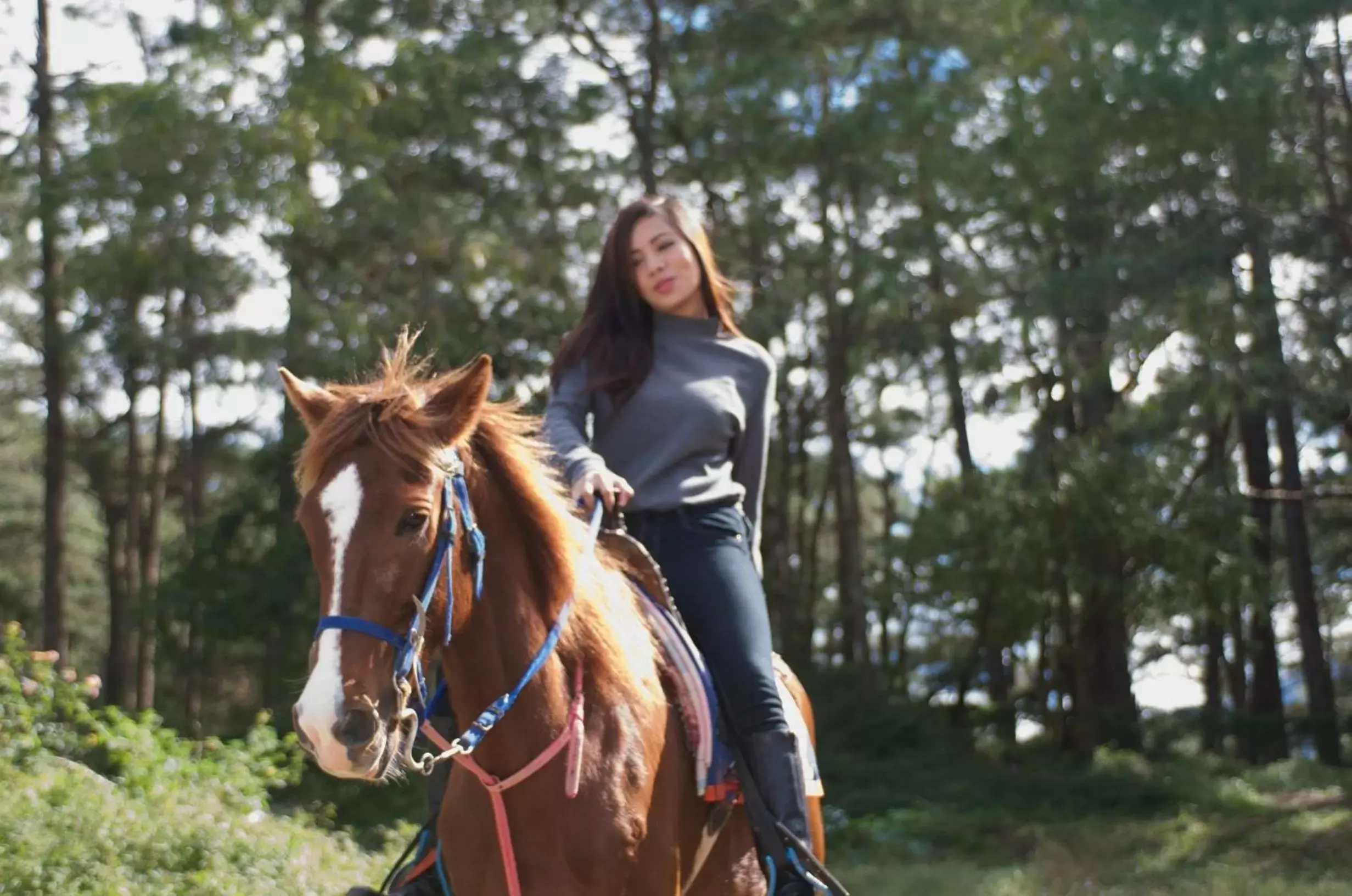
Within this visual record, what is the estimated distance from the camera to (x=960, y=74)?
1544 cm

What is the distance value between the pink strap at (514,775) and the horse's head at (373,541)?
331 millimetres

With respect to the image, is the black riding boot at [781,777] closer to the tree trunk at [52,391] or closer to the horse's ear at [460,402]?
the horse's ear at [460,402]

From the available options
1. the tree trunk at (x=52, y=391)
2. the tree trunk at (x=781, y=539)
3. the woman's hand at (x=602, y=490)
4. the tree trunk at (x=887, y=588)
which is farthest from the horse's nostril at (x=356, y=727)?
the tree trunk at (x=781, y=539)

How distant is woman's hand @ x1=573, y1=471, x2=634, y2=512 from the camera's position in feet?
11.0

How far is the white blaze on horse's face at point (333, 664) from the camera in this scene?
2.34m

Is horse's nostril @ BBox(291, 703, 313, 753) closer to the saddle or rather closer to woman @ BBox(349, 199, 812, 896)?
woman @ BBox(349, 199, 812, 896)

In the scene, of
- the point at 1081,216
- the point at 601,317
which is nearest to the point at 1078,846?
the point at 1081,216

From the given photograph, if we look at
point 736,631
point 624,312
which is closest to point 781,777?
point 736,631

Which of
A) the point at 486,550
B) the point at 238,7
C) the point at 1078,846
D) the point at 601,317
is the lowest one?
the point at 1078,846

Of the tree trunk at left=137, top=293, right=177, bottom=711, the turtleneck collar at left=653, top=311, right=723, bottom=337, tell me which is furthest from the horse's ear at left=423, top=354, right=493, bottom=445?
the tree trunk at left=137, top=293, right=177, bottom=711

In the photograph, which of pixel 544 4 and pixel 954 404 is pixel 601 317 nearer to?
pixel 544 4

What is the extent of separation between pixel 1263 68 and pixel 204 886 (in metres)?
9.98

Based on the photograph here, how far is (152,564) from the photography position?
836 inches

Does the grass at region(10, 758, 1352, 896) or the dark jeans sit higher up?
the dark jeans
